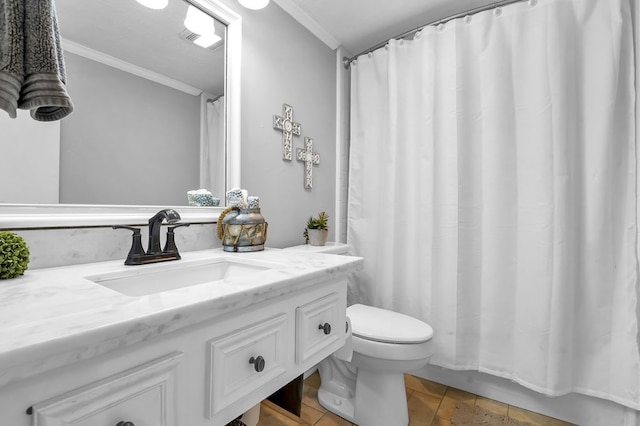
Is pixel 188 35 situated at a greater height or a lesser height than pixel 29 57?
greater

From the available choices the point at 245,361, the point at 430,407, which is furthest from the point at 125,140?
the point at 430,407

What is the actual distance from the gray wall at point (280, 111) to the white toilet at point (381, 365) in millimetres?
641

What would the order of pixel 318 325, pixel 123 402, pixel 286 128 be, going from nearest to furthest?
1. pixel 123 402
2. pixel 318 325
3. pixel 286 128

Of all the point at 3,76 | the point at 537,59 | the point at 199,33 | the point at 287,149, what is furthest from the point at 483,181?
the point at 3,76

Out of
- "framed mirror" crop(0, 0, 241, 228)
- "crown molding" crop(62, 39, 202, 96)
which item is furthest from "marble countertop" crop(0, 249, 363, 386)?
"crown molding" crop(62, 39, 202, 96)

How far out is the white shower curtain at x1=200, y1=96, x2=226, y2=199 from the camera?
49.8 inches

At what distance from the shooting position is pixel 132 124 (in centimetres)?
103

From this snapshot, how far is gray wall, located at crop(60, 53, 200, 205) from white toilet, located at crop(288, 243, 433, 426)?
1.01m

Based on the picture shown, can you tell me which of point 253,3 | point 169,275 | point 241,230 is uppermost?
point 253,3

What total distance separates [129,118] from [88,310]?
2.61 ft

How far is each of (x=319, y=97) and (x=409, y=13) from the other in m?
0.71

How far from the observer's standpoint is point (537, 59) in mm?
1442

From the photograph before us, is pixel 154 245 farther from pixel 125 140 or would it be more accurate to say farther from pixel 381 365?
pixel 381 365

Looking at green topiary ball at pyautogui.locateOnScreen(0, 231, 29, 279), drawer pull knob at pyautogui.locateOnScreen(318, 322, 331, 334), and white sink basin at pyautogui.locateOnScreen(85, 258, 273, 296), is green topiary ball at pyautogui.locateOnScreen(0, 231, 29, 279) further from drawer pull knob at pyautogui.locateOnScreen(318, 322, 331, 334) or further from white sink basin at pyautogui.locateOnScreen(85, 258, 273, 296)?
drawer pull knob at pyautogui.locateOnScreen(318, 322, 331, 334)
